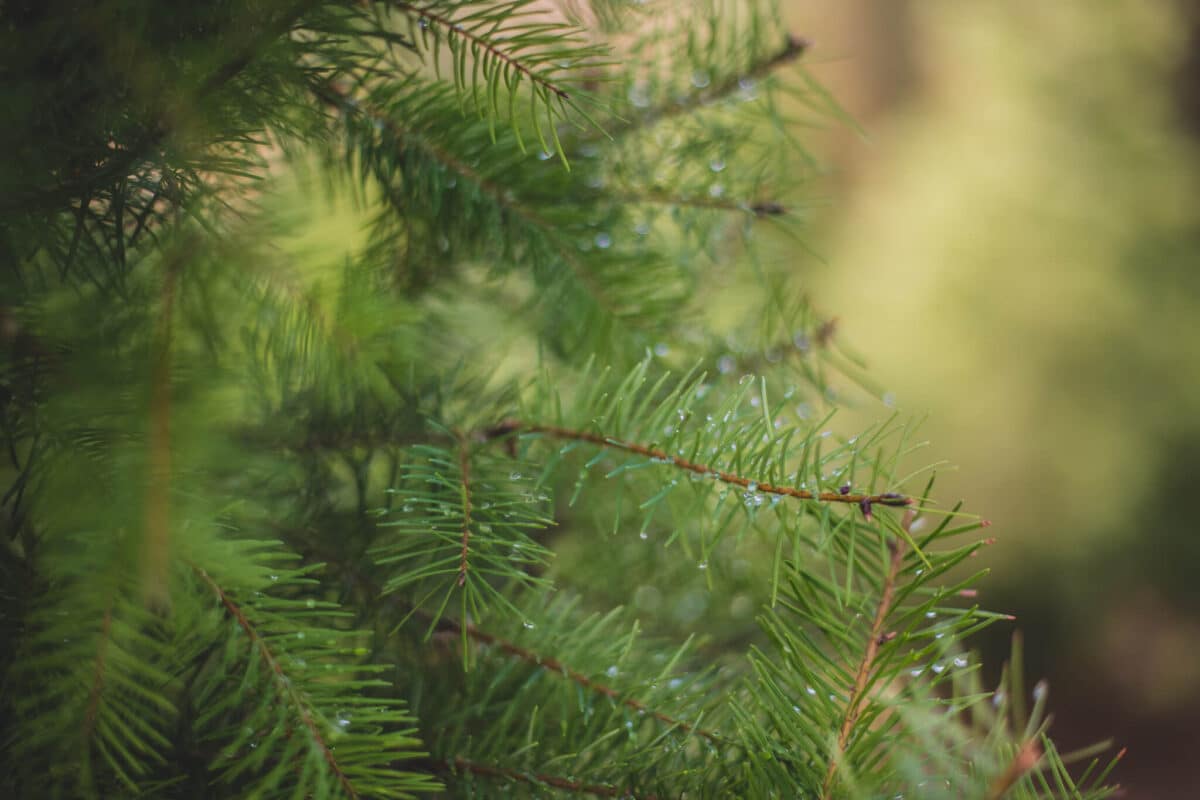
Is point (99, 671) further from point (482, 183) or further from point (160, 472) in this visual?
point (482, 183)

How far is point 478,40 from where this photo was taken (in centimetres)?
18

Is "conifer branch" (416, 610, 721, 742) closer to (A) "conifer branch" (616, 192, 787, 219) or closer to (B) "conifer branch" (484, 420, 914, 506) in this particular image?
(B) "conifer branch" (484, 420, 914, 506)

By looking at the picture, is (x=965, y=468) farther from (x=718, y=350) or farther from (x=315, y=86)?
(x=315, y=86)

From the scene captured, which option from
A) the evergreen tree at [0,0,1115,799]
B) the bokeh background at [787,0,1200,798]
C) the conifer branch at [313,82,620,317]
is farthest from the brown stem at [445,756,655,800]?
the bokeh background at [787,0,1200,798]

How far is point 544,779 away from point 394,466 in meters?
0.10

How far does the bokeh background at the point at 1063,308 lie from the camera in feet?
3.38

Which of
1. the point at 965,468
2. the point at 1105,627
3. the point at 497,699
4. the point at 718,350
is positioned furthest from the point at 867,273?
the point at 497,699

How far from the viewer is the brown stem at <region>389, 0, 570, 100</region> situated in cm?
17

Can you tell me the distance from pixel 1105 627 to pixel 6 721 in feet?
4.31

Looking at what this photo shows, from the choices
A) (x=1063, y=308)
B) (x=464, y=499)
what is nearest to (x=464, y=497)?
(x=464, y=499)

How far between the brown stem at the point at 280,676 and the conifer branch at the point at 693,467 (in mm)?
74

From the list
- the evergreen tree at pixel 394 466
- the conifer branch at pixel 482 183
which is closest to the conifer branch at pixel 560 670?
the evergreen tree at pixel 394 466

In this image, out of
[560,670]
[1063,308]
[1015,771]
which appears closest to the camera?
[1015,771]

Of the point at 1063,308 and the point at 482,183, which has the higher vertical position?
the point at 482,183
